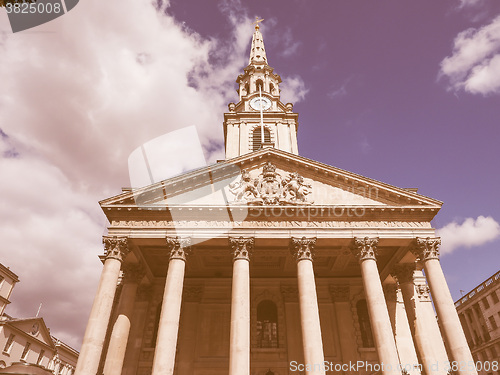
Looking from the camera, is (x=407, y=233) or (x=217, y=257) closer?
(x=407, y=233)

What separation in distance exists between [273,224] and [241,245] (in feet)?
7.60

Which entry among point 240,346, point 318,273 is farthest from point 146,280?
point 318,273

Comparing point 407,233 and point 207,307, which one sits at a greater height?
point 407,233

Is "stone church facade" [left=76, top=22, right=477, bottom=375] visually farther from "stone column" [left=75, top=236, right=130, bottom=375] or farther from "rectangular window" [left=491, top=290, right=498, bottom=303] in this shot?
"rectangular window" [left=491, top=290, right=498, bottom=303]

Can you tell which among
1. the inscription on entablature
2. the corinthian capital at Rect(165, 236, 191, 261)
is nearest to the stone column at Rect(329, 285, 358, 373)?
the inscription on entablature

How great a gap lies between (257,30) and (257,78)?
47.2 ft

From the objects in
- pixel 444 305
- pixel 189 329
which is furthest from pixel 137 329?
pixel 444 305

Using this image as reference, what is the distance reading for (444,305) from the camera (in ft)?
57.6

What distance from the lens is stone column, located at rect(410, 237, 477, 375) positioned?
16031 millimetres

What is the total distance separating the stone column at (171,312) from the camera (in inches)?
630

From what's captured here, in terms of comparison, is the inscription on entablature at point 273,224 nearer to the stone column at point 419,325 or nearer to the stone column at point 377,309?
the stone column at point 377,309

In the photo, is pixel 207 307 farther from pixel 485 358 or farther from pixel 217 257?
pixel 485 358

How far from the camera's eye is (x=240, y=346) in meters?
16.1

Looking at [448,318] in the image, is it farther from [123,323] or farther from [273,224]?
[123,323]
